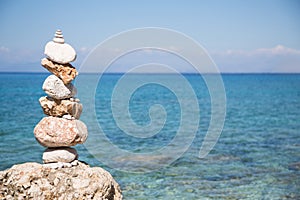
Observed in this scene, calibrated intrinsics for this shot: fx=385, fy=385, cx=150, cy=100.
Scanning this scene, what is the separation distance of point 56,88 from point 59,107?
364mm

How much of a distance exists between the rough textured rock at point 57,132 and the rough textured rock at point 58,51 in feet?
3.48

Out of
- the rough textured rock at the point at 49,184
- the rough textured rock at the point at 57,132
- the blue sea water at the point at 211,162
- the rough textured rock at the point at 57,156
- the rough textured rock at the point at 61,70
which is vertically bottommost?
the blue sea water at the point at 211,162

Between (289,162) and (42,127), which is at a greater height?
(42,127)

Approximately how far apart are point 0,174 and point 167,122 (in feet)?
72.2

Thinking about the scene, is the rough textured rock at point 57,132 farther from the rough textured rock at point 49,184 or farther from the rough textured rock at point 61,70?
the rough textured rock at point 61,70

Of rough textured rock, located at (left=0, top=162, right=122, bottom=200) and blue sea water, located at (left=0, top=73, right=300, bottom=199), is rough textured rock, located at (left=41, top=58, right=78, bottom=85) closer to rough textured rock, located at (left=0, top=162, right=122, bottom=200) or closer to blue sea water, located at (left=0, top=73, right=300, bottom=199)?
rough textured rock, located at (left=0, top=162, right=122, bottom=200)

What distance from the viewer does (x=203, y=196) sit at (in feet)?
35.7

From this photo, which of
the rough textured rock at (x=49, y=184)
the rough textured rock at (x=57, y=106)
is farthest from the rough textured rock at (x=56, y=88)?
the rough textured rock at (x=49, y=184)

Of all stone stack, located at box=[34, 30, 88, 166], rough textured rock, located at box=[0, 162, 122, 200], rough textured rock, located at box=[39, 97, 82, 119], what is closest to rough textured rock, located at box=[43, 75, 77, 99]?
stone stack, located at box=[34, 30, 88, 166]

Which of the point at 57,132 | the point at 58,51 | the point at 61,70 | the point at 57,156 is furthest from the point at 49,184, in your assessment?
the point at 58,51

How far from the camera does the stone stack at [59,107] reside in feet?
22.2

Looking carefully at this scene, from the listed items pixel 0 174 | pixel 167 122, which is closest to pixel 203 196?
pixel 0 174

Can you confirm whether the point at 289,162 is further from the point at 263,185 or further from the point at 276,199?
the point at 276,199

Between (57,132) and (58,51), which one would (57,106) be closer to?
(57,132)
